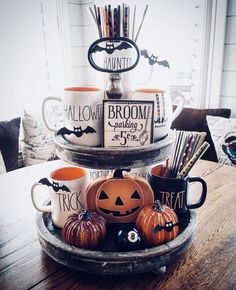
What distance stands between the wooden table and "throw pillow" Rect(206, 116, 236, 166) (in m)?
0.78

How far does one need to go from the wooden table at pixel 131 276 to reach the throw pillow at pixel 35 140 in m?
1.18

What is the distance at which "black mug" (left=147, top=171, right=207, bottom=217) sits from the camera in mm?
791

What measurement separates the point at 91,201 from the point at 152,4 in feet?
7.02

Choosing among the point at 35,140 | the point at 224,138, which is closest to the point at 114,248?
the point at 224,138

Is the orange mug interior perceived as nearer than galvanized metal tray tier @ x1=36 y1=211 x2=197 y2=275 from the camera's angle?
No

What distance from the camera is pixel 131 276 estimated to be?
2.20 feet

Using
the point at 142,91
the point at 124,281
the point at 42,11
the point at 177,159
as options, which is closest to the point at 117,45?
the point at 142,91

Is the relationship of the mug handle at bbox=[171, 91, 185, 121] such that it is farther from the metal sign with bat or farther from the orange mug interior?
the orange mug interior

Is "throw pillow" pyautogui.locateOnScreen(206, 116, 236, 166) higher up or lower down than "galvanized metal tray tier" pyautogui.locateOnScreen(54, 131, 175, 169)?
lower down

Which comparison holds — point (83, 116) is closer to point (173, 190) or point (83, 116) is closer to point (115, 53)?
point (115, 53)

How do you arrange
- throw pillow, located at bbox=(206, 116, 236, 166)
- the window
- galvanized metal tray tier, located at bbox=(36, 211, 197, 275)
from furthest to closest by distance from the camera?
the window → throw pillow, located at bbox=(206, 116, 236, 166) → galvanized metal tray tier, located at bbox=(36, 211, 197, 275)

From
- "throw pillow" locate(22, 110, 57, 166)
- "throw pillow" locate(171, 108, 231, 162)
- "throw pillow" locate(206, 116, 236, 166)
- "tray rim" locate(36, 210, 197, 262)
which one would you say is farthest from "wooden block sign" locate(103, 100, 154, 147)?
"throw pillow" locate(22, 110, 57, 166)

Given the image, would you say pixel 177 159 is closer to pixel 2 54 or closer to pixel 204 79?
pixel 204 79

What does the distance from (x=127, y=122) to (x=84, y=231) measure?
10.8 inches
